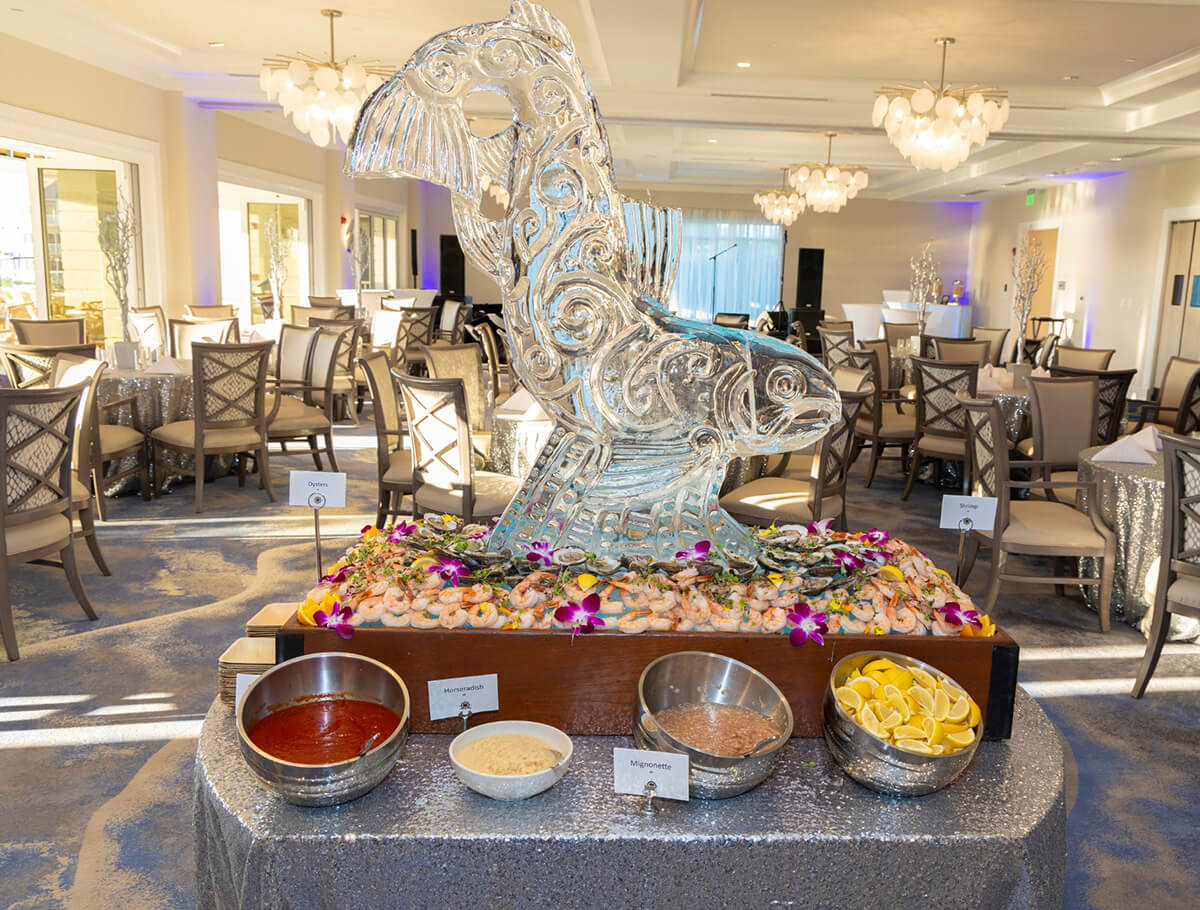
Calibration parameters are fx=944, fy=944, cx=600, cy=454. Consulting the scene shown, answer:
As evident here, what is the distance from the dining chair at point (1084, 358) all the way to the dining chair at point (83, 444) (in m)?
6.00

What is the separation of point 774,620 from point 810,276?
17950mm

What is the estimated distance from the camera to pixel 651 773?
1.35m

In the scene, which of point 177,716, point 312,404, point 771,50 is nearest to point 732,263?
point 771,50

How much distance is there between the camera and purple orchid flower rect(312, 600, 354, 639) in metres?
1.54

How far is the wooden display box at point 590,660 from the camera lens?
154 cm

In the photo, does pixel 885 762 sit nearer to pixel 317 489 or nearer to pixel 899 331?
pixel 317 489

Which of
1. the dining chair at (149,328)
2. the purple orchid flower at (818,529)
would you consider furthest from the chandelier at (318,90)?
the purple orchid flower at (818,529)

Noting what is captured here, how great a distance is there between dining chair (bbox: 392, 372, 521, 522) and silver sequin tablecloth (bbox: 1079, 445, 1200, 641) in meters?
2.39

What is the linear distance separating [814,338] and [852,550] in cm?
1321

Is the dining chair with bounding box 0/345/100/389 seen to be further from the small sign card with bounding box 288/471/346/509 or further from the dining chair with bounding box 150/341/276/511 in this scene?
the small sign card with bounding box 288/471/346/509

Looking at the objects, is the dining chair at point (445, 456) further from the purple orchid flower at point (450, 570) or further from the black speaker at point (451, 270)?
the black speaker at point (451, 270)

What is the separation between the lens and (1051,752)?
156 cm

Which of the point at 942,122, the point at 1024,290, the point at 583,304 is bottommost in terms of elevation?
the point at 583,304

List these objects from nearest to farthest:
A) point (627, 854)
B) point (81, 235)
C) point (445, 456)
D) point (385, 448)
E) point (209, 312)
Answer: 1. point (627, 854)
2. point (445, 456)
3. point (385, 448)
4. point (81, 235)
5. point (209, 312)
